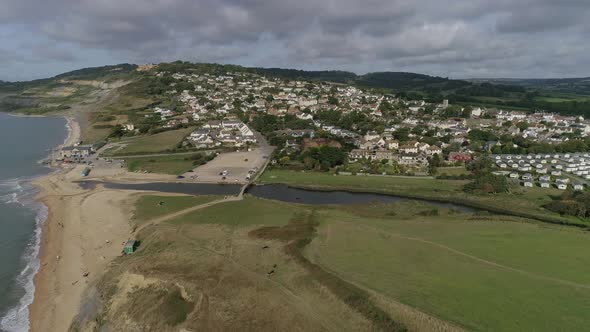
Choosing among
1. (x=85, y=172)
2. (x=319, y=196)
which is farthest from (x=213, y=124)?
(x=319, y=196)

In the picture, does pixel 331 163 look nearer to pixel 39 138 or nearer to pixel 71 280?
pixel 71 280

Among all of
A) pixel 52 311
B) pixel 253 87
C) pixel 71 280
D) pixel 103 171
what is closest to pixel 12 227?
pixel 71 280

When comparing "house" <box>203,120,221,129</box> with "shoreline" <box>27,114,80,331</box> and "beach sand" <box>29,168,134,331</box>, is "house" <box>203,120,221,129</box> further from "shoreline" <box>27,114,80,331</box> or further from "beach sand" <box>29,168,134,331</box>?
"beach sand" <box>29,168,134,331</box>

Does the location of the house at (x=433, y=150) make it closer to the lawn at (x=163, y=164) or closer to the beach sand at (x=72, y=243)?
the lawn at (x=163, y=164)

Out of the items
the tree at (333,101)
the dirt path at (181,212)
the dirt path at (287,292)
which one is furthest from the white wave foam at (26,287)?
the tree at (333,101)

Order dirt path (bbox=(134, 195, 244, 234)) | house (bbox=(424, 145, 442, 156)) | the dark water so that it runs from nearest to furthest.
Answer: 1. dirt path (bbox=(134, 195, 244, 234))
2. the dark water
3. house (bbox=(424, 145, 442, 156))

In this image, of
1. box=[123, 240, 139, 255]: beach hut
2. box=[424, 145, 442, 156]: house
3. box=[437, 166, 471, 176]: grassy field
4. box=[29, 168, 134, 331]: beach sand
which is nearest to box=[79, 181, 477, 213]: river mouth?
box=[29, 168, 134, 331]: beach sand
